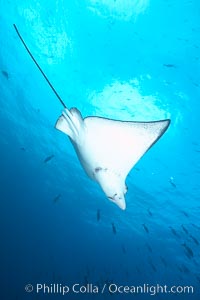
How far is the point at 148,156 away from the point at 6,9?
6.97 metres

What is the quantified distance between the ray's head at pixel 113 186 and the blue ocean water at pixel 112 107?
4167mm

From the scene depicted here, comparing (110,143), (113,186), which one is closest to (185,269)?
(113,186)

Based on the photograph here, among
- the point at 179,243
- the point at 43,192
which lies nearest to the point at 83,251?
the point at 43,192

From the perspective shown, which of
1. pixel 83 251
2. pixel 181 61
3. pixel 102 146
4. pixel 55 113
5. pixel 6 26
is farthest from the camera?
pixel 83 251

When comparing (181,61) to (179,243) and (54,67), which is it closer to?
(54,67)

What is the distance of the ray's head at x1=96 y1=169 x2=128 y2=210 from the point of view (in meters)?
4.47

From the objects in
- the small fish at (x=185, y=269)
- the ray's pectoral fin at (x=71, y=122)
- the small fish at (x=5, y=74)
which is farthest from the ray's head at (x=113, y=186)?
the small fish at (x=185, y=269)

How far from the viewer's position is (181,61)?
7223 millimetres

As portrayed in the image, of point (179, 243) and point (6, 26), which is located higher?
point (6, 26)

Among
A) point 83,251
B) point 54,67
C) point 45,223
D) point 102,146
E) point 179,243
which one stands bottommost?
point 83,251

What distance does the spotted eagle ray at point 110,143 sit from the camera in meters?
4.46

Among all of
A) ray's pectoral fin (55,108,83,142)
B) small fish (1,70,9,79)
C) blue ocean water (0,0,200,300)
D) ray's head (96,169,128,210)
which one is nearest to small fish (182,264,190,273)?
blue ocean water (0,0,200,300)

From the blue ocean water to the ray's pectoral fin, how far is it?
395cm

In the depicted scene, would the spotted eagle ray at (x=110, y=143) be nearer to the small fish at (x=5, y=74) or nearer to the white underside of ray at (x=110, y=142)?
the white underside of ray at (x=110, y=142)
